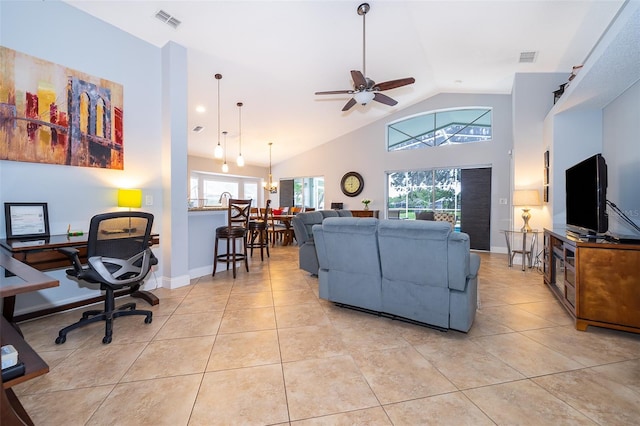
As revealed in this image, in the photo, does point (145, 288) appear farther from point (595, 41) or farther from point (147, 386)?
point (595, 41)

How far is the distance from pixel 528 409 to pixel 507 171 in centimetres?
555

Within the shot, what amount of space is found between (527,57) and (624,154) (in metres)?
2.06

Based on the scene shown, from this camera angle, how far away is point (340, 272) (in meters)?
2.79

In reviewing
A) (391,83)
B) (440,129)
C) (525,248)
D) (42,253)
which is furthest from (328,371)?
(440,129)

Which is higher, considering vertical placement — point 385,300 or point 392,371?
point 385,300

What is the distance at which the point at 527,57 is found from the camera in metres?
4.20

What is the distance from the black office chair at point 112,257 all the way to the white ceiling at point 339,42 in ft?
7.91

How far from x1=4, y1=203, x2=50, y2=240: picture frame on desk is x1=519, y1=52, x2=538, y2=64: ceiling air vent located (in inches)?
247

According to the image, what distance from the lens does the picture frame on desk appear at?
2.46 m

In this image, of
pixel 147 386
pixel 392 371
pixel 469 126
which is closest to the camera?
pixel 147 386

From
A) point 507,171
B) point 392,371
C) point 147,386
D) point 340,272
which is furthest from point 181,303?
point 507,171

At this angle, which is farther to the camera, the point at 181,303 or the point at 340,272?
the point at 181,303

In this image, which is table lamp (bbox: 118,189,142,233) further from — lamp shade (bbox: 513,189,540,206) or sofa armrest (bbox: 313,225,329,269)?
lamp shade (bbox: 513,189,540,206)

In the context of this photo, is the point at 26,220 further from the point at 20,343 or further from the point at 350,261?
the point at 350,261
